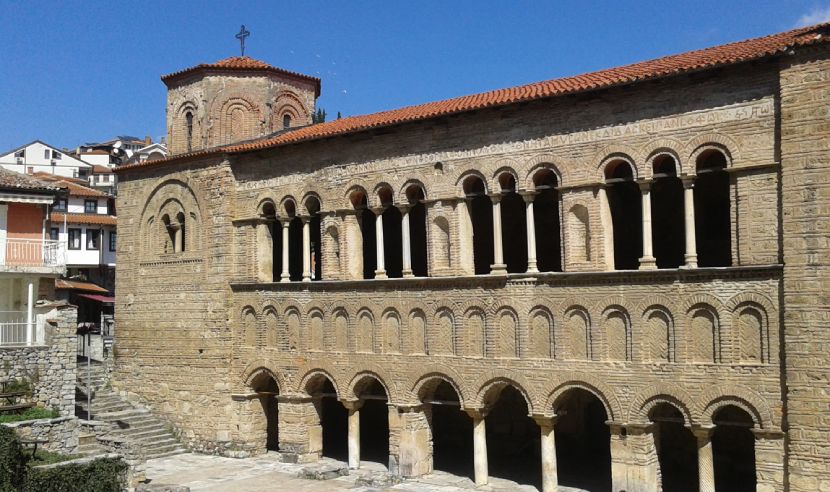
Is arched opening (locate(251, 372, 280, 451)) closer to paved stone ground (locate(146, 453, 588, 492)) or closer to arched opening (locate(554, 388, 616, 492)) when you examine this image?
paved stone ground (locate(146, 453, 588, 492))

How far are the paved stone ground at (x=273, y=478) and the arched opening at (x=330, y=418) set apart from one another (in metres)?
1.32

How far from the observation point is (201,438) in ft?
74.3

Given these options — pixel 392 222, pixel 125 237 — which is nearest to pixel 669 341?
pixel 392 222

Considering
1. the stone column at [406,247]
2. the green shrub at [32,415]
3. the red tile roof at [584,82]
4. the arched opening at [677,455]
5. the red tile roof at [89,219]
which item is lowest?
the arched opening at [677,455]

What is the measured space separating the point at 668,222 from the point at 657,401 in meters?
5.56

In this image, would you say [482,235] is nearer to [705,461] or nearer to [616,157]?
[616,157]

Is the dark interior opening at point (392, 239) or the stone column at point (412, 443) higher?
the dark interior opening at point (392, 239)

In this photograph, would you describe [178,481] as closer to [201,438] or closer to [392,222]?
[201,438]

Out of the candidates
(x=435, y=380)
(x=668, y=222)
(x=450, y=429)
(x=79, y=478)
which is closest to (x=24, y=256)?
(x=79, y=478)

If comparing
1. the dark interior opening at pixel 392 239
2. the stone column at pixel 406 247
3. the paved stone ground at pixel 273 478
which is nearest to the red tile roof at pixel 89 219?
the dark interior opening at pixel 392 239

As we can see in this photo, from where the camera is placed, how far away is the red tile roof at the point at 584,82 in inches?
580

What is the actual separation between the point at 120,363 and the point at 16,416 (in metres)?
4.99

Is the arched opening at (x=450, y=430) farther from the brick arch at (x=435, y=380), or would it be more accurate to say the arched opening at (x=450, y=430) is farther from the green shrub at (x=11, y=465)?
the green shrub at (x=11, y=465)

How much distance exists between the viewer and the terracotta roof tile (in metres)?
23.0
